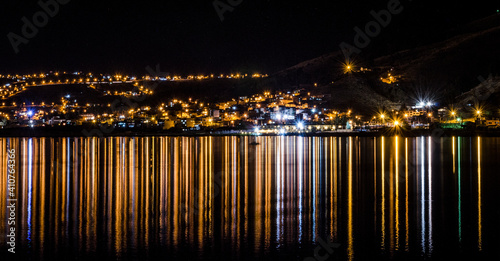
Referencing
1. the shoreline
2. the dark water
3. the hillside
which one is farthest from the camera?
the hillside

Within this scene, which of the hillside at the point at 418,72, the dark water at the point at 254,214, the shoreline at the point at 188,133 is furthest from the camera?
the hillside at the point at 418,72

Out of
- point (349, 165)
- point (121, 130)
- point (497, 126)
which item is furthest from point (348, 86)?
point (349, 165)

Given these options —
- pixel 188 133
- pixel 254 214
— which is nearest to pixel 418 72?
pixel 188 133

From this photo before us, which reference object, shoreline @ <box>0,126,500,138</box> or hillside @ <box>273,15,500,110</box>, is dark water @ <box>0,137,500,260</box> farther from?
hillside @ <box>273,15,500,110</box>

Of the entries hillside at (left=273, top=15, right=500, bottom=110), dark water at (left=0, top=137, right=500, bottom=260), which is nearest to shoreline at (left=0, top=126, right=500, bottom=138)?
hillside at (left=273, top=15, right=500, bottom=110)

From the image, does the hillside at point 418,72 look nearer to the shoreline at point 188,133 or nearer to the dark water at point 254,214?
the shoreline at point 188,133

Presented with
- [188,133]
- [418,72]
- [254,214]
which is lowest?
[254,214]

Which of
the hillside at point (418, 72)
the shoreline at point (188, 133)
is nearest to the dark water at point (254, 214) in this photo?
the shoreline at point (188, 133)

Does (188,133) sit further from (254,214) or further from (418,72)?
(254,214)
